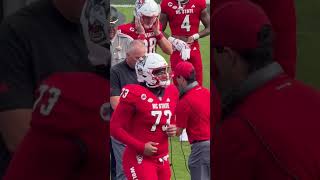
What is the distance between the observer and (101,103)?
232 centimetres

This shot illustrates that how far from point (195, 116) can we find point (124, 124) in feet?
1.69

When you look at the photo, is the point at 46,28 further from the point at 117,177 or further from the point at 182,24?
the point at 182,24

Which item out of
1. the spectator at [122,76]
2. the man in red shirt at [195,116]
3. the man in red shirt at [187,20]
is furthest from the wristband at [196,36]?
the man in red shirt at [195,116]

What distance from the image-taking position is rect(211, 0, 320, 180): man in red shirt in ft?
7.59

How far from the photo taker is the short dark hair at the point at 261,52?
7.55ft

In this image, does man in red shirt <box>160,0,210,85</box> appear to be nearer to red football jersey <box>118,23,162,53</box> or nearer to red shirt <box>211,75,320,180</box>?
red football jersey <box>118,23,162,53</box>

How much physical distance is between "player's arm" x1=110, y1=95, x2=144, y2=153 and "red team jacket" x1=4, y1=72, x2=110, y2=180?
4.34m

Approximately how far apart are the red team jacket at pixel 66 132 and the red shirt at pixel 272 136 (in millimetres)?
303

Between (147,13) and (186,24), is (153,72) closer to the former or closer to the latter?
(147,13)

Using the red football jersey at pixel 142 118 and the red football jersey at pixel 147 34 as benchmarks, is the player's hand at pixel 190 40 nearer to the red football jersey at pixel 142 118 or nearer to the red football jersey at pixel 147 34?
the red football jersey at pixel 147 34

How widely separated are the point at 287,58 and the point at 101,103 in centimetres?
47

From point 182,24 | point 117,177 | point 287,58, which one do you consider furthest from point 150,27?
point 287,58

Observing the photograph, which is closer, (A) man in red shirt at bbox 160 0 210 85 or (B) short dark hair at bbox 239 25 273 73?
(B) short dark hair at bbox 239 25 273 73

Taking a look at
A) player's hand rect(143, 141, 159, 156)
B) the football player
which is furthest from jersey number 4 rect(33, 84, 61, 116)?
the football player
